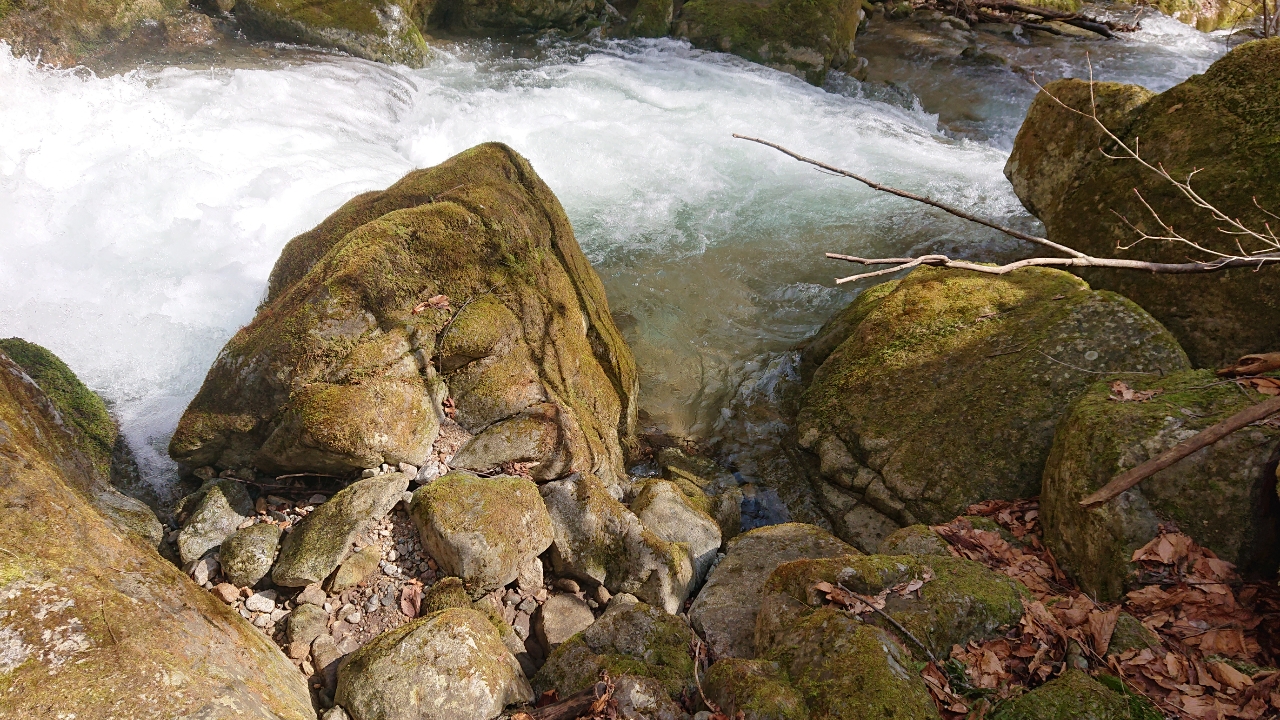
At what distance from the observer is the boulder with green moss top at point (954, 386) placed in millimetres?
4500

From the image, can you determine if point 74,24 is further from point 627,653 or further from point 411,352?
point 627,653

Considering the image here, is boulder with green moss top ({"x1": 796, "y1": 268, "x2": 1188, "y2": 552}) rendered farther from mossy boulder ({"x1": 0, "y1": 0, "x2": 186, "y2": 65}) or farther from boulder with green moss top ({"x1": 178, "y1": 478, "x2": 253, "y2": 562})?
mossy boulder ({"x1": 0, "y1": 0, "x2": 186, "y2": 65})

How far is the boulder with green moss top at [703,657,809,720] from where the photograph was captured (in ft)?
8.27

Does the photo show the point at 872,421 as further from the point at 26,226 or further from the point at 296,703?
the point at 26,226

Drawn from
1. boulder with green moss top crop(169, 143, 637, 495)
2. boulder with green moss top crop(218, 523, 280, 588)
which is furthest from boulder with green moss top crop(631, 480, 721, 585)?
boulder with green moss top crop(218, 523, 280, 588)

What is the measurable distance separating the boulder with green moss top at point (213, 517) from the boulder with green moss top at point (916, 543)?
3940mm

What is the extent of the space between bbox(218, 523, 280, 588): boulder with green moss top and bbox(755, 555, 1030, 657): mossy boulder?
277 cm

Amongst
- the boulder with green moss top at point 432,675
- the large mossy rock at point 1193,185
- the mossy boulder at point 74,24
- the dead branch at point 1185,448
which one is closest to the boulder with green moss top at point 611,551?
the boulder with green moss top at point 432,675

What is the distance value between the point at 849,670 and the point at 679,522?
218 centimetres

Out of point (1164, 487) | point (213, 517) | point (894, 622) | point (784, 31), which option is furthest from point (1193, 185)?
point (784, 31)

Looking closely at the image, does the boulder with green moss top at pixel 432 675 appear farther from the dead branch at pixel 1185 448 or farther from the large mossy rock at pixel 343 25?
the large mossy rock at pixel 343 25

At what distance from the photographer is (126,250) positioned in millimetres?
6848

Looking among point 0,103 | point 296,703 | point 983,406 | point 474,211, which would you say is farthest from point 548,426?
point 0,103

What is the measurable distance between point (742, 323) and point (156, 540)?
5746 millimetres
